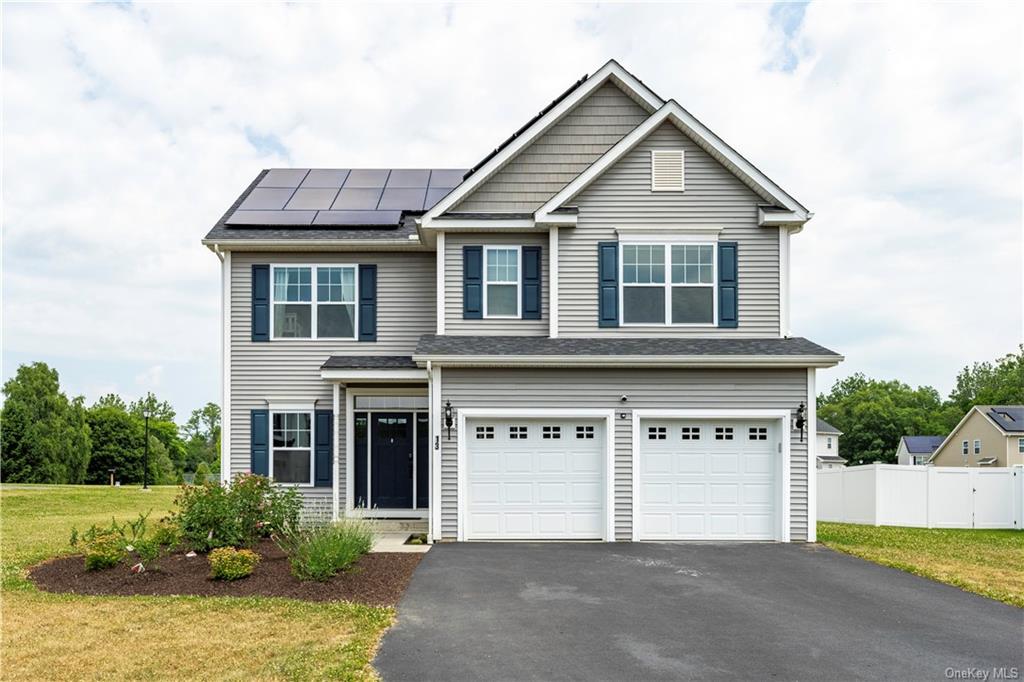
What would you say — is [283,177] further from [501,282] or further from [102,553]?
[102,553]

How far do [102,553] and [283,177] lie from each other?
1047cm

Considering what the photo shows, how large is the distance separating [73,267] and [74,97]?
1179 centimetres

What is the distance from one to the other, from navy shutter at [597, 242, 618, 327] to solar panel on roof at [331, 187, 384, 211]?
206 inches

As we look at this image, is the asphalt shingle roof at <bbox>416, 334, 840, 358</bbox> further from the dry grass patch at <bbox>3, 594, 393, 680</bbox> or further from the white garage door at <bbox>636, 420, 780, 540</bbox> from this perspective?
the dry grass patch at <bbox>3, 594, 393, 680</bbox>

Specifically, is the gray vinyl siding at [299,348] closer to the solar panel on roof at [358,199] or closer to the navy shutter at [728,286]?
the solar panel on roof at [358,199]

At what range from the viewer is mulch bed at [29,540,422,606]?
9.47 metres

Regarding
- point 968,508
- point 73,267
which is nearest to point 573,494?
point 968,508

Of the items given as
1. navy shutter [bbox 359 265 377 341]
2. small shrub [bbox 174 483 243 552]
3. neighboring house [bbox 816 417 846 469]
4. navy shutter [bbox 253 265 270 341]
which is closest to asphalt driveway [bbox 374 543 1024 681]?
small shrub [bbox 174 483 243 552]

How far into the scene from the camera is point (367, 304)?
15.9 meters

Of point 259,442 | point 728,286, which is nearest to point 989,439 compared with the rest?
point 728,286

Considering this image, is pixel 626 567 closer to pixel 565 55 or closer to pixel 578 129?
pixel 578 129

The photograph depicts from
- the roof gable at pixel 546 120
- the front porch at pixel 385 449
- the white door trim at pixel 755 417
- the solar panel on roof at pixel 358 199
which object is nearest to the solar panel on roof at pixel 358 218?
the solar panel on roof at pixel 358 199

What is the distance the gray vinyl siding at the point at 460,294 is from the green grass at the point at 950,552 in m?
6.39

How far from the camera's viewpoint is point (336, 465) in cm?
1549
